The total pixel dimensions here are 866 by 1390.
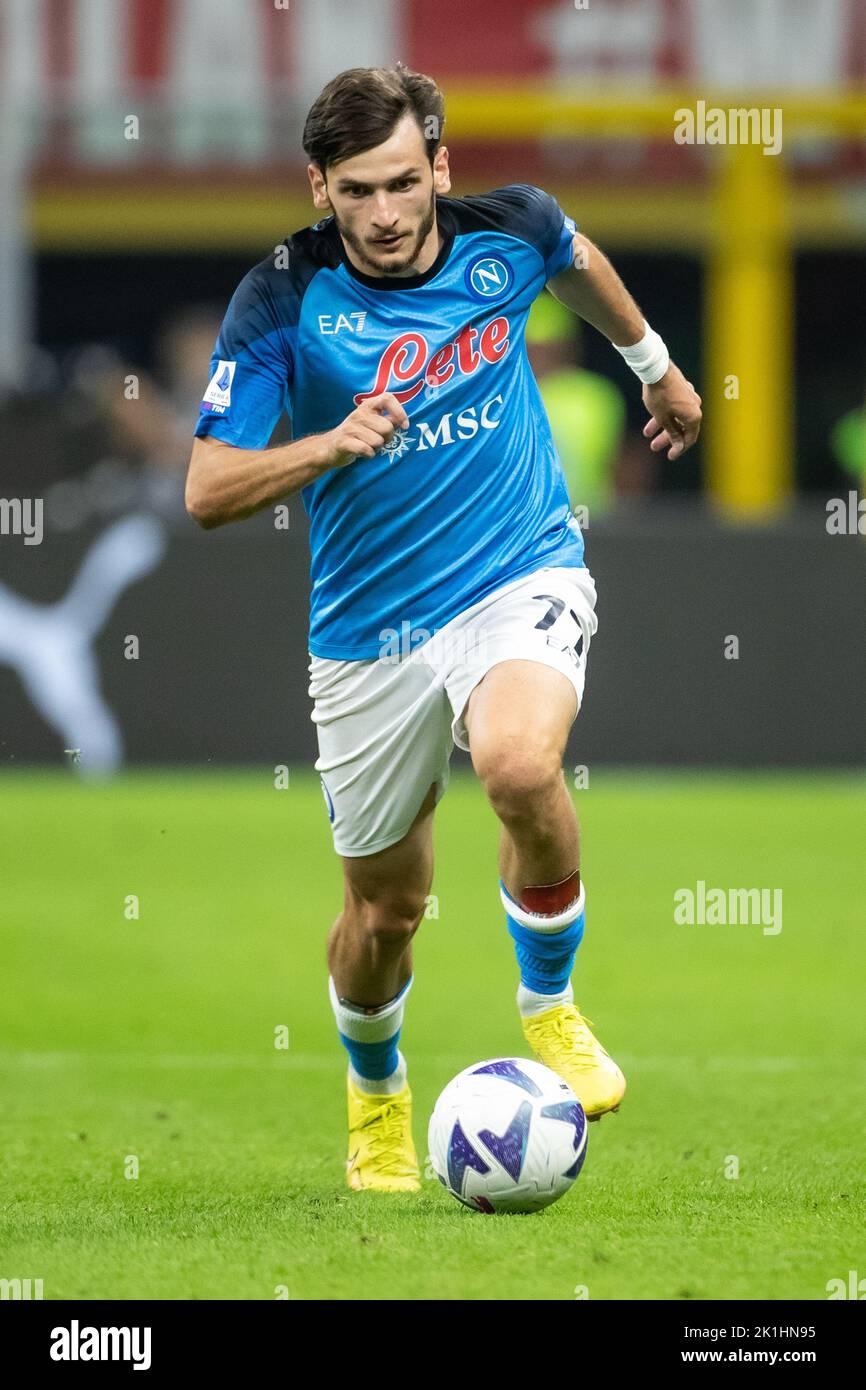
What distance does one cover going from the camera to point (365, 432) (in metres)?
5.25

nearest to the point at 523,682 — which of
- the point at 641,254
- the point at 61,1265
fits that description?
the point at 61,1265

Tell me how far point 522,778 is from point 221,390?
3.72 feet

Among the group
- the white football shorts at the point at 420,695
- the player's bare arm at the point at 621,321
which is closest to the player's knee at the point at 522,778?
the white football shorts at the point at 420,695

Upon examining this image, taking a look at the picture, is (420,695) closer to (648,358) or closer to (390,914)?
(390,914)

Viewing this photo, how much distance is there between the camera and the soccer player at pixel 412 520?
5.48 meters

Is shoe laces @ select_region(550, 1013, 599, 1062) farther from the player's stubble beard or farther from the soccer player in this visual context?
the player's stubble beard

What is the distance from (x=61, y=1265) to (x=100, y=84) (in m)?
13.5

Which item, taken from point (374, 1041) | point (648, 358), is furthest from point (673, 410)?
point (374, 1041)

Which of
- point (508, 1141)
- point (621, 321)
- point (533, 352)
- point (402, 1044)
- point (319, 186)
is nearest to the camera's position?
point (508, 1141)

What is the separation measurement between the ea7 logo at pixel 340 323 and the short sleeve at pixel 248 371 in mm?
86

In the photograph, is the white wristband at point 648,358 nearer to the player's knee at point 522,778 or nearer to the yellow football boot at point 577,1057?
the player's knee at point 522,778

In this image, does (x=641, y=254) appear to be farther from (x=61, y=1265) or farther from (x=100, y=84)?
(x=61, y=1265)

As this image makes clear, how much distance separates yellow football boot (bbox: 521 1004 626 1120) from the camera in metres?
5.59

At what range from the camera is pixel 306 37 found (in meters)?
16.9
